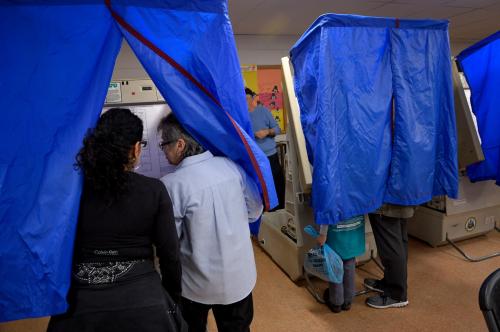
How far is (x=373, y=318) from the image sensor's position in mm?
2213

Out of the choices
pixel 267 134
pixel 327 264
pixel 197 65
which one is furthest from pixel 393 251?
pixel 267 134

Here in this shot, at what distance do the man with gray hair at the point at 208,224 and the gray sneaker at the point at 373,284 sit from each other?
1378mm

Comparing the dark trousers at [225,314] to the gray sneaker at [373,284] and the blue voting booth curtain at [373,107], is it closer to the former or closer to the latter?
the blue voting booth curtain at [373,107]

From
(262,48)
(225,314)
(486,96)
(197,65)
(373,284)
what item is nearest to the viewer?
(197,65)

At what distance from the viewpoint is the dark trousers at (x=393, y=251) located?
88.0 inches

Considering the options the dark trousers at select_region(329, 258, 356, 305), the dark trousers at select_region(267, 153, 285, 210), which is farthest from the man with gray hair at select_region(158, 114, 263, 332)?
the dark trousers at select_region(267, 153, 285, 210)

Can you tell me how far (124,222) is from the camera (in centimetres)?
108

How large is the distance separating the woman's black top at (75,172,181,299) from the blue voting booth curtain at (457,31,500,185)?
2.73 meters

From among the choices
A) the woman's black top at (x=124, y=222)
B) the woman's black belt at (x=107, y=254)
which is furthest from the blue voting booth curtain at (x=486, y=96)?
the woman's black belt at (x=107, y=254)

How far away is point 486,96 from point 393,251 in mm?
1538

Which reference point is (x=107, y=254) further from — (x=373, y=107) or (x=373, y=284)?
(x=373, y=284)

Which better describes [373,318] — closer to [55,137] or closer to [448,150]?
[448,150]

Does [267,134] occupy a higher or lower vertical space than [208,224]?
higher

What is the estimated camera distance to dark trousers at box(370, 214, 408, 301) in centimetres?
223
